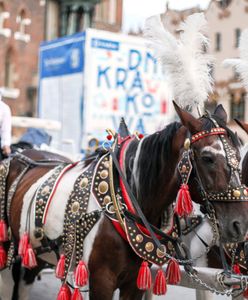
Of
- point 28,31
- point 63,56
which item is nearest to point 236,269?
point 63,56

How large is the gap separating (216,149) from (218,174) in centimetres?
13

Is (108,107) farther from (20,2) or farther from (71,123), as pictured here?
(20,2)

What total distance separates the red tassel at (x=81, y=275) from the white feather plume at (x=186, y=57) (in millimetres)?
1125

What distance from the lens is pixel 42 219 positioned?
3811 millimetres

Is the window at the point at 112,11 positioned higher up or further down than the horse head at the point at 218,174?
higher up

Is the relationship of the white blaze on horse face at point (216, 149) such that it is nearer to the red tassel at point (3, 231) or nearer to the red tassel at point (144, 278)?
the red tassel at point (144, 278)

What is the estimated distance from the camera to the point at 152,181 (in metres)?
3.34

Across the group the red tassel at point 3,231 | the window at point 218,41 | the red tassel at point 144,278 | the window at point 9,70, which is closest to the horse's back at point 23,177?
the red tassel at point 3,231

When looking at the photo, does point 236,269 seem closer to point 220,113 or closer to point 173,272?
point 173,272

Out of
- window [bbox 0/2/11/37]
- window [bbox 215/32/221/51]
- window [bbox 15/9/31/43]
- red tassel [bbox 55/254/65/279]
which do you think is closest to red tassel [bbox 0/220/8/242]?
red tassel [bbox 55/254/65/279]

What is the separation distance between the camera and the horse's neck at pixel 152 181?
10.8ft

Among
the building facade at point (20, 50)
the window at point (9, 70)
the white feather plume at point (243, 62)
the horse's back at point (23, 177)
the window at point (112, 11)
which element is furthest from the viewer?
the window at point (112, 11)

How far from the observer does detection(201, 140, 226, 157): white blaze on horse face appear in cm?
304

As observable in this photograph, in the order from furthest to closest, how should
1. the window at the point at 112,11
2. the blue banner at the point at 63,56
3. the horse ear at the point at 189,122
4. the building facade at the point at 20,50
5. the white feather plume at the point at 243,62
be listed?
the window at the point at 112,11 < the building facade at the point at 20,50 < the blue banner at the point at 63,56 < the white feather plume at the point at 243,62 < the horse ear at the point at 189,122
